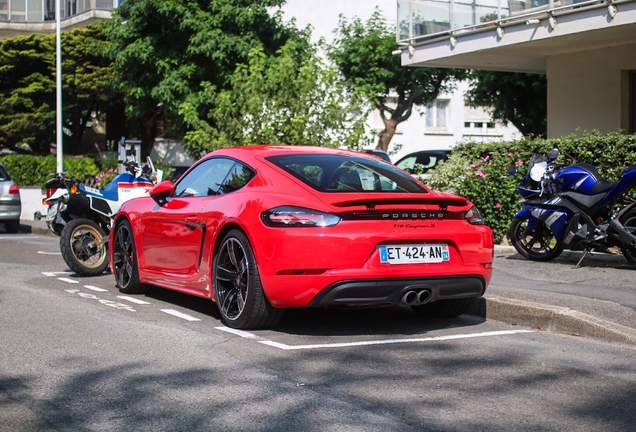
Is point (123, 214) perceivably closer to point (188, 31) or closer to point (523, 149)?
point (523, 149)

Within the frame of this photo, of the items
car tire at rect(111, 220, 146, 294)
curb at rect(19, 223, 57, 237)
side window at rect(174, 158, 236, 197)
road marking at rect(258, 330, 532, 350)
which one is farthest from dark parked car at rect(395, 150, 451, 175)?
road marking at rect(258, 330, 532, 350)

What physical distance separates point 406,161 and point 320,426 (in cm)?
1908

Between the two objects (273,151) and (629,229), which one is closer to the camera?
(273,151)

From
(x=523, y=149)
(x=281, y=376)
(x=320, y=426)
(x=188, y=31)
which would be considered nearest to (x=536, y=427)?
(x=320, y=426)

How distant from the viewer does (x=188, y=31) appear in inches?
1150

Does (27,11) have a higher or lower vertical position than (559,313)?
higher

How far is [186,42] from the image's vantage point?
1163 inches

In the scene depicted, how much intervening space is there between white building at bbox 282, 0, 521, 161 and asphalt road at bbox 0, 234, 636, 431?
110 ft

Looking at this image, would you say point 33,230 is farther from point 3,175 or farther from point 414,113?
point 414,113

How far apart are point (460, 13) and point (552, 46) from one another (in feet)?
5.90

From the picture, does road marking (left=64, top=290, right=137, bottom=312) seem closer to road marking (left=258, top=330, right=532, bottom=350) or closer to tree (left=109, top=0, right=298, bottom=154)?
road marking (left=258, top=330, right=532, bottom=350)

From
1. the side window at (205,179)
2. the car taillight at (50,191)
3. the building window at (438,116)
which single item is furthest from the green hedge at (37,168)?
the side window at (205,179)

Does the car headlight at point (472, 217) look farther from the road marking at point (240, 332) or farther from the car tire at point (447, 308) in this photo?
the road marking at point (240, 332)

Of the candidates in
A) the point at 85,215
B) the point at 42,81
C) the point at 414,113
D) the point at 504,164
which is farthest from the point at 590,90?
the point at 414,113
